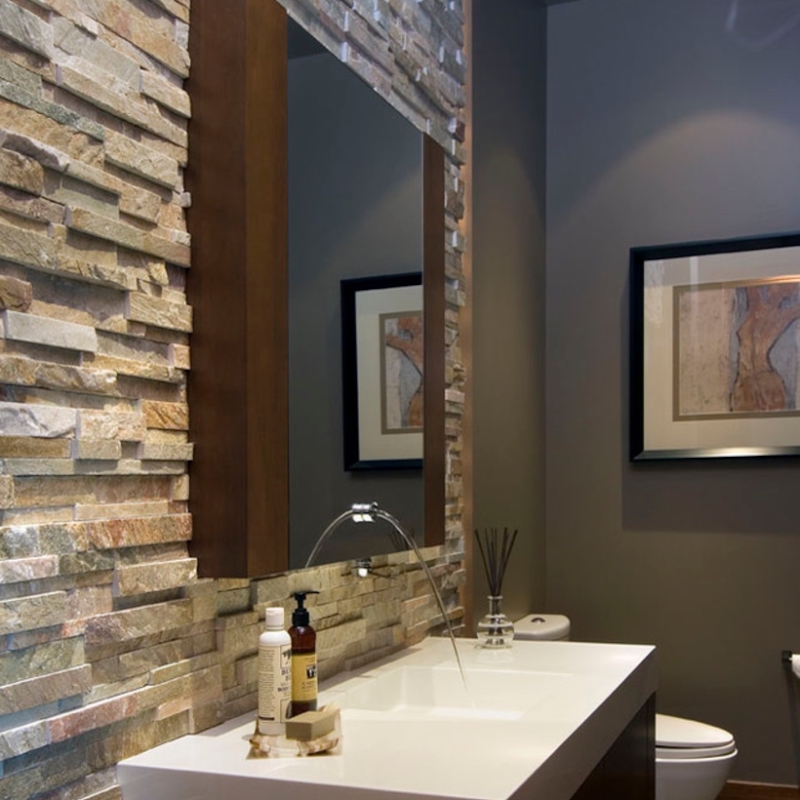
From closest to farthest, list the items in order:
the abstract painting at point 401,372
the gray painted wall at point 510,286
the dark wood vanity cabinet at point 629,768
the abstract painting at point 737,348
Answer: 1. the dark wood vanity cabinet at point 629,768
2. the abstract painting at point 401,372
3. the gray painted wall at point 510,286
4. the abstract painting at point 737,348

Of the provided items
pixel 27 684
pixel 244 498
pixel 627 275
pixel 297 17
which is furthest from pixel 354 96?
pixel 627 275

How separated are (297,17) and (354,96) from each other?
7.4 inches

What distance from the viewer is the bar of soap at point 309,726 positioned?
1.41 meters

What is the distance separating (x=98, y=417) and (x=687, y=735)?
2.09 meters

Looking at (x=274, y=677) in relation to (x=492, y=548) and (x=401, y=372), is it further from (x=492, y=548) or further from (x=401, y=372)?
(x=492, y=548)

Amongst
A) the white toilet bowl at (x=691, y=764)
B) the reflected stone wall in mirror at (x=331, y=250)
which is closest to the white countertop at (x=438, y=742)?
the reflected stone wall in mirror at (x=331, y=250)

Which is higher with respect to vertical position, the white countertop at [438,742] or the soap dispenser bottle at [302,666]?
the soap dispenser bottle at [302,666]

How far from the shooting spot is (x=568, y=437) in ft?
11.7

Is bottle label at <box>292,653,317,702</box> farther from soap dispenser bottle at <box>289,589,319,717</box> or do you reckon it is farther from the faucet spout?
the faucet spout

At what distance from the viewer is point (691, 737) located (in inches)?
111

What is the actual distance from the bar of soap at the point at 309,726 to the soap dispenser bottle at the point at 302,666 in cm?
9

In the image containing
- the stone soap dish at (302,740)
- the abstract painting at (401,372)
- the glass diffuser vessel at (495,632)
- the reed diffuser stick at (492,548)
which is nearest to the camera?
the stone soap dish at (302,740)

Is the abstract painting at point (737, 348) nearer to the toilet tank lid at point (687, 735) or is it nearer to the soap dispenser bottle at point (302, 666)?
the toilet tank lid at point (687, 735)

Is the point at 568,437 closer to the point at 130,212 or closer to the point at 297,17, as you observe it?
the point at 297,17
